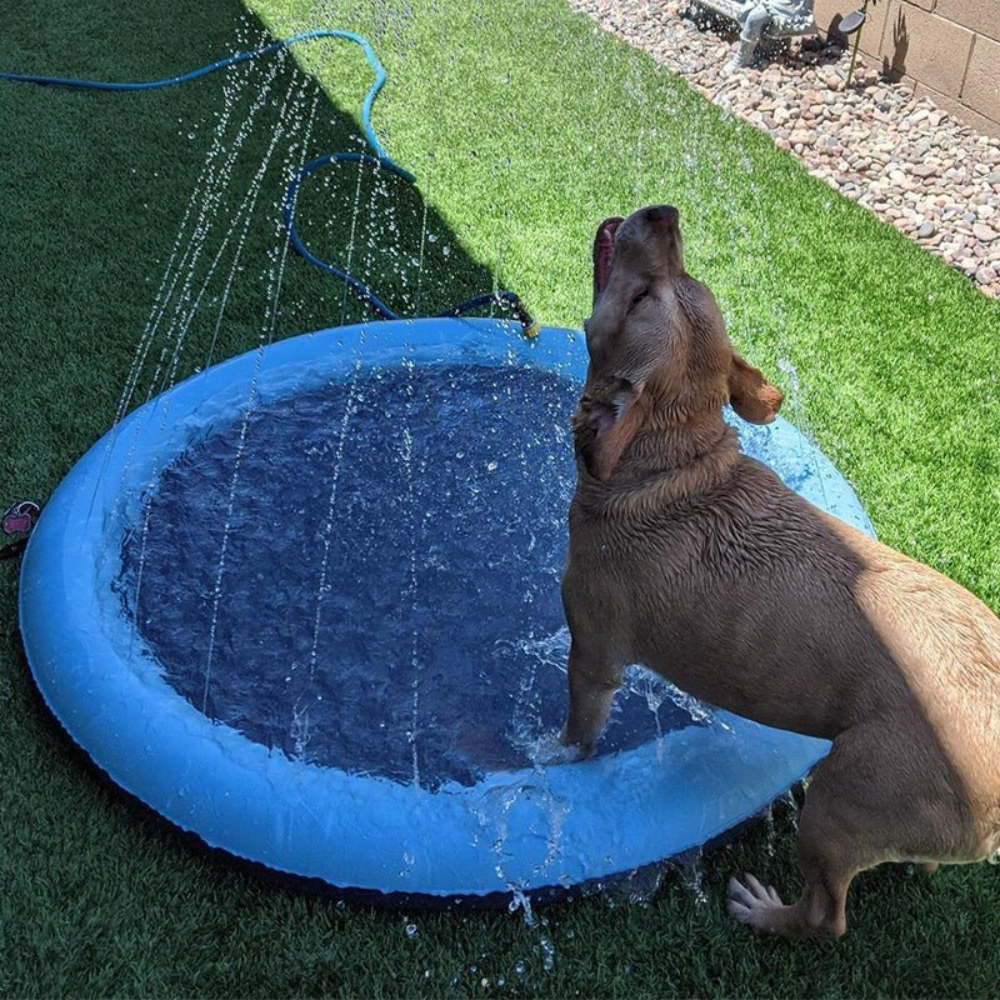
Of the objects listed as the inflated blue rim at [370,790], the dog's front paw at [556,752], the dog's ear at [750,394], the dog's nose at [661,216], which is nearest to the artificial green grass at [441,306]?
the inflated blue rim at [370,790]

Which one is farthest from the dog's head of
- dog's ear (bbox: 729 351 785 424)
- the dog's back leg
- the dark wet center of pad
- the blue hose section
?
the blue hose section

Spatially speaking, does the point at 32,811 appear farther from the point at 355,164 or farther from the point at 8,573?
the point at 355,164

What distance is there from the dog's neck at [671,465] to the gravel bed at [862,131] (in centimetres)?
430

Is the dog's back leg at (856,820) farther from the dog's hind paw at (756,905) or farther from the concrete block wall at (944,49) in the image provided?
the concrete block wall at (944,49)

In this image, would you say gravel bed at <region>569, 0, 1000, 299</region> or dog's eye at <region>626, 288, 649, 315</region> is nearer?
dog's eye at <region>626, 288, 649, 315</region>

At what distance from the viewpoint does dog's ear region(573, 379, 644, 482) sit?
2.81 metres

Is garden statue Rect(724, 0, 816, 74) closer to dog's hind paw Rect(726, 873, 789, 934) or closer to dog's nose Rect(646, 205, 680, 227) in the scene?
dog's nose Rect(646, 205, 680, 227)

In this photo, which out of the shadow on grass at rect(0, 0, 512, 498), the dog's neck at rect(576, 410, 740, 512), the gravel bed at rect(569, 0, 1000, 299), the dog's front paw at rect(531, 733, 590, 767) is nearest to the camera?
the dog's neck at rect(576, 410, 740, 512)

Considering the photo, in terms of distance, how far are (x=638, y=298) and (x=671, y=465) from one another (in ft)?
1.67

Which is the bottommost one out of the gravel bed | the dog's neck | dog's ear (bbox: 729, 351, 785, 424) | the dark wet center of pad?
the dark wet center of pad

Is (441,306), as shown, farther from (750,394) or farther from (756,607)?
(756,607)

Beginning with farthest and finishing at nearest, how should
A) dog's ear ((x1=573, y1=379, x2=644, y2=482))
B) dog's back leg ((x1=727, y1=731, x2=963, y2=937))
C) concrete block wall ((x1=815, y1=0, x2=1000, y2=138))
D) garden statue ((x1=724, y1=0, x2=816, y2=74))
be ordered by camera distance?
garden statue ((x1=724, y1=0, x2=816, y2=74)) → concrete block wall ((x1=815, y1=0, x2=1000, y2=138)) → dog's ear ((x1=573, y1=379, x2=644, y2=482)) → dog's back leg ((x1=727, y1=731, x2=963, y2=937))

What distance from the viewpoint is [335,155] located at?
7340 millimetres

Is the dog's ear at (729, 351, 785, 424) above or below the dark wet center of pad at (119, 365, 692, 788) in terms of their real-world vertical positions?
above
